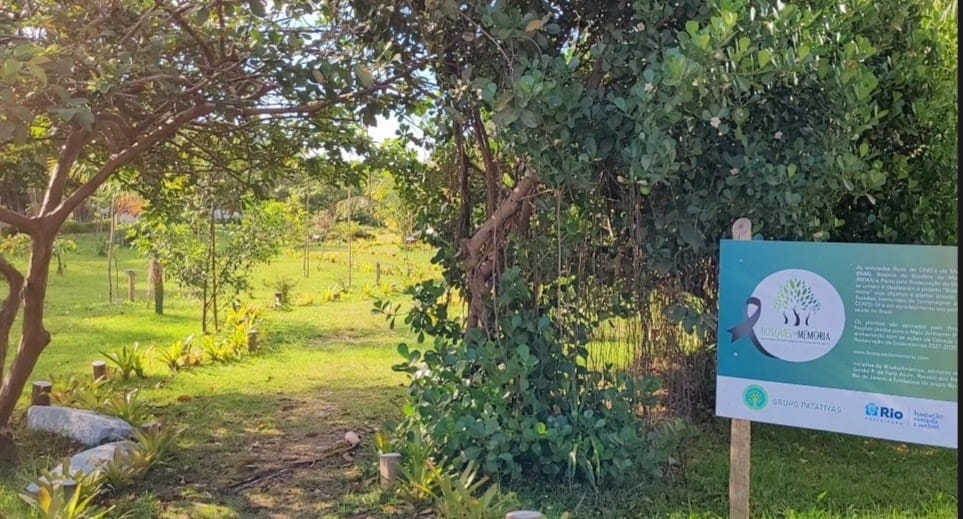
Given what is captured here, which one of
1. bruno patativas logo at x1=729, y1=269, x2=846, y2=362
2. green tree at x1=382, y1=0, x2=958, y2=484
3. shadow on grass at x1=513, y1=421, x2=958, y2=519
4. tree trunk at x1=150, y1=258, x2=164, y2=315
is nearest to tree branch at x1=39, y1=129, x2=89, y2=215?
green tree at x1=382, y1=0, x2=958, y2=484

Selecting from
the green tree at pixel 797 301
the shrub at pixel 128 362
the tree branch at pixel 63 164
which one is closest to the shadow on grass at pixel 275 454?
the shrub at pixel 128 362

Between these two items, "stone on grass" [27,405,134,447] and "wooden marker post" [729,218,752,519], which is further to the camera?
"stone on grass" [27,405,134,447]

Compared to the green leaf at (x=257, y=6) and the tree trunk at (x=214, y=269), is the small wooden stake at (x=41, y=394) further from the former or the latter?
the tree trunk at (x=214, y=269)

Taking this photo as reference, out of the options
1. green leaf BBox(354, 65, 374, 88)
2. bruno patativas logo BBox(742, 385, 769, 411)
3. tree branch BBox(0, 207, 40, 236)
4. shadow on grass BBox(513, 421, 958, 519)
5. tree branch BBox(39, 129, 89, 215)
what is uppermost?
green leaf BBox(354, 65, 374, 88)

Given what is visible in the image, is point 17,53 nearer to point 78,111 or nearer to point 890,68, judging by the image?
point 78,111

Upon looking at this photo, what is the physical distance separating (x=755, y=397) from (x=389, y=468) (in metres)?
1.97

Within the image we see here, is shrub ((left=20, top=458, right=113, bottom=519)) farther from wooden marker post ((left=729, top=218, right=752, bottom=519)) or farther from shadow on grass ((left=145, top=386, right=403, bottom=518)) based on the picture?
wooden marker post ((left=729, top=218, right=752, bottom=519))

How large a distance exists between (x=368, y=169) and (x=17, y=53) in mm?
3478

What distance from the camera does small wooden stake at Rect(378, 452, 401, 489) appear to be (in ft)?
12.4

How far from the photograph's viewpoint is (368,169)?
6098mm

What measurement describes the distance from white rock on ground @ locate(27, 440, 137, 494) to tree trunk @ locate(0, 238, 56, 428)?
80cm

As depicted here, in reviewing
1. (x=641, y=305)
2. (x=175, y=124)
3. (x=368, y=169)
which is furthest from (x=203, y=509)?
(x=368, y=169)

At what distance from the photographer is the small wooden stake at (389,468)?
378 centimetres

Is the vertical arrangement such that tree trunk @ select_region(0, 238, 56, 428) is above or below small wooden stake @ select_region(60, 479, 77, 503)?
above
